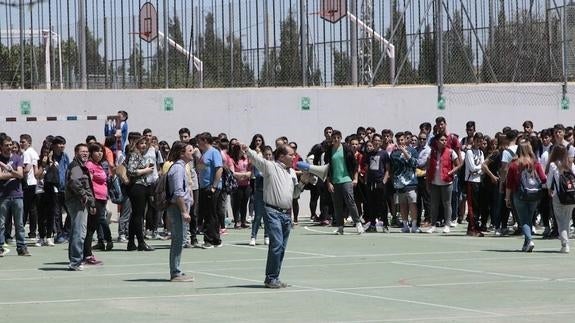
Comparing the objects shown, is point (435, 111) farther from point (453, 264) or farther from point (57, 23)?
point (453, 264)

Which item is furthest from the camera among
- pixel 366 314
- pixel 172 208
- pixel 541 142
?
pixel 541 142

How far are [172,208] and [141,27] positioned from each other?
15062 millimetres

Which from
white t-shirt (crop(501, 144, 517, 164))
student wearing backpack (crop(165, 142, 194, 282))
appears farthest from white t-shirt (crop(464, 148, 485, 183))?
student wearing backpack (crop(165, 142, 194, 282))

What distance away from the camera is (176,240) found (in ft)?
52.7

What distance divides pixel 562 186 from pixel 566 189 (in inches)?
2.9

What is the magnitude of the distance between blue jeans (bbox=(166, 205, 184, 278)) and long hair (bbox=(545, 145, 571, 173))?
21.7 feet

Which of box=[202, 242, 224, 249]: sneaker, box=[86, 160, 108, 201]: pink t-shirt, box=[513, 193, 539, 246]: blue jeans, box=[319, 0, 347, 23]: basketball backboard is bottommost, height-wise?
box=[202, 242, 224, 249]: sneaker

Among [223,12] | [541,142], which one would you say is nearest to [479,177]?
[541,142]

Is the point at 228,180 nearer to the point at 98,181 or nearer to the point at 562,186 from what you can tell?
the point at 98,181

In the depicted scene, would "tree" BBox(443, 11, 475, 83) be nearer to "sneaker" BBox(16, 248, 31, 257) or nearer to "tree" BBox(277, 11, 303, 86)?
"tree" BBox(277, 11, 303, 86)

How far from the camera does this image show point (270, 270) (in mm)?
15234

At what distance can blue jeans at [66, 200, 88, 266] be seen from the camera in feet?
57.6

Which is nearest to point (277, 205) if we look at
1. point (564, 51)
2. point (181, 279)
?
point (181, 279)

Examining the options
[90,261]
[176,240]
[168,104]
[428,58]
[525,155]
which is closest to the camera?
[176,240]
